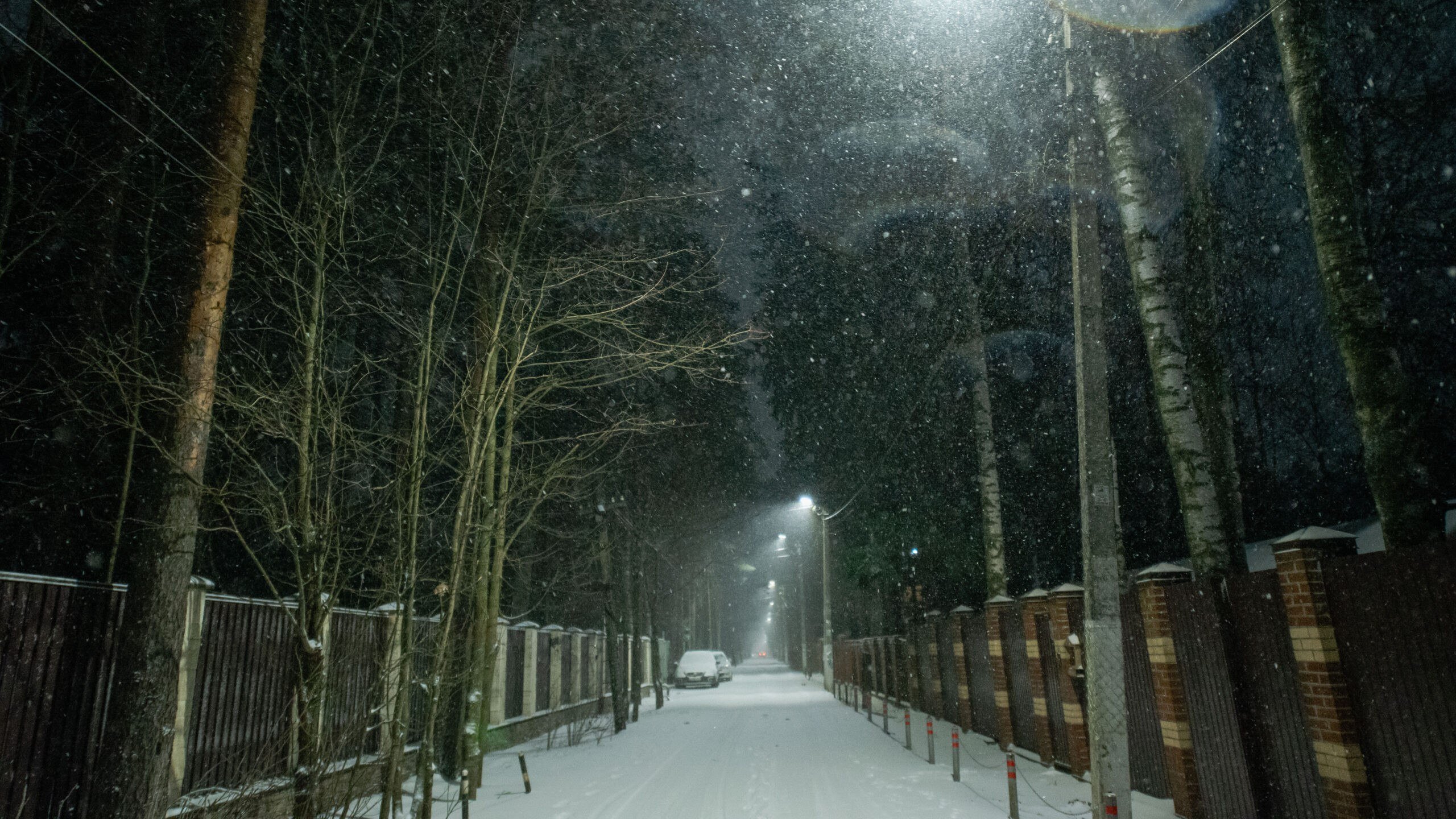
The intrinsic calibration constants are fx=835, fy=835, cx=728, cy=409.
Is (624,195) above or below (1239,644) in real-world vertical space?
above

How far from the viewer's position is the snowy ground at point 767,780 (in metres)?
9.51

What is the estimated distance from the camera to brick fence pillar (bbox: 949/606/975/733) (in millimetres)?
17656

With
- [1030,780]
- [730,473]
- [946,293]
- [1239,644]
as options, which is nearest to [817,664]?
[730,473]

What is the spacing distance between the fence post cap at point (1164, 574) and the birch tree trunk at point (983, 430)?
314 inches

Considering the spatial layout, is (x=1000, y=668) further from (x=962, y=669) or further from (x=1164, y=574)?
(x=1164, y=574)

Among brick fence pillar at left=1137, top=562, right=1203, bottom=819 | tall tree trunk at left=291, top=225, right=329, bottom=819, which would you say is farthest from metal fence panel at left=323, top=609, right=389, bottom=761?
brick fence pillar at left=1137, top=562, right=1203, bottom=819

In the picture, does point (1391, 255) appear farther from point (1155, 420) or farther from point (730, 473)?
point (730, 473)

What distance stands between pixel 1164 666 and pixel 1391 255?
9.42 meters

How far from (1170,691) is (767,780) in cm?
573

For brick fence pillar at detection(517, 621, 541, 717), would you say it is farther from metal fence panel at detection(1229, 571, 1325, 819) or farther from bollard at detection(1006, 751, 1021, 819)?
metal fence panel at detection(1229, 571, 1325, 819)

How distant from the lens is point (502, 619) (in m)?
16.6

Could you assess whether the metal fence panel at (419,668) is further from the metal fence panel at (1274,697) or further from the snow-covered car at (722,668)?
the snow-covered car at (722,668)

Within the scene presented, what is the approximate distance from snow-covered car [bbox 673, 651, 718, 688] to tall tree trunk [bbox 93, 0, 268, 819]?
38818mm

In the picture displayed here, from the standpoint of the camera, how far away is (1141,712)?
975 centimetres
